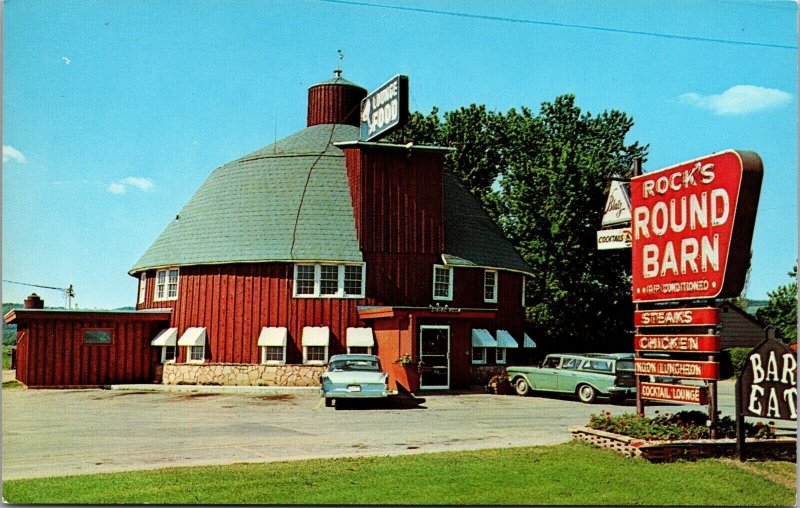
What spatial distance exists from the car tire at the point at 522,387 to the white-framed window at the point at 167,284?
42.4 feet

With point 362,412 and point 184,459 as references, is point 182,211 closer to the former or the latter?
point 362,412

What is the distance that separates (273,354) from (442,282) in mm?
6487

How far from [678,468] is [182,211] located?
79.1ft

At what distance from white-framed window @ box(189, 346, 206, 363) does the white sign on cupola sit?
1725 centimetres

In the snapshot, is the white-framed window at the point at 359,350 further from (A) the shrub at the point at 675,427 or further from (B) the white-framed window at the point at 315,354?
(A) the shrub at the point at 675,427

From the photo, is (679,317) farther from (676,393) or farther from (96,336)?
(96,336)

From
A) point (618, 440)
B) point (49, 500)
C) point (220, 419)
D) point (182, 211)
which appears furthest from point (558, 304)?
point (49, 500)

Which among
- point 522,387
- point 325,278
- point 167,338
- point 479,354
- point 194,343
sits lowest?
point 522,387

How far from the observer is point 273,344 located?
2598 cm

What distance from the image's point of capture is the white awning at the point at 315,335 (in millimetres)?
25984

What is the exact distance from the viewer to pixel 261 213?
2822cm

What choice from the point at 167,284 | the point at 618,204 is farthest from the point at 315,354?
the point at 618,204

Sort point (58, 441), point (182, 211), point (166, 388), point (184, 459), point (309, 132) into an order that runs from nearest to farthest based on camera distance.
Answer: point (184, 459), point (58, 441), point (166, 388), point (182, 211), point (309, 132)

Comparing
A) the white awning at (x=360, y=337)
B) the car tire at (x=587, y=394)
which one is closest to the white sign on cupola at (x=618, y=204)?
the car tire at (x=587, y=394)
